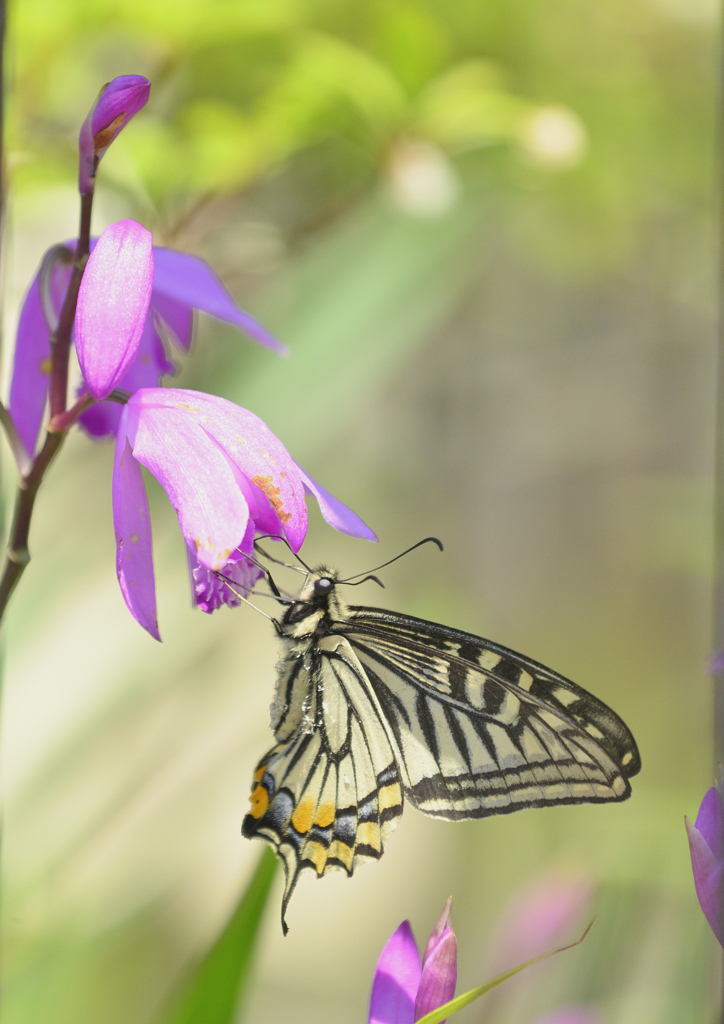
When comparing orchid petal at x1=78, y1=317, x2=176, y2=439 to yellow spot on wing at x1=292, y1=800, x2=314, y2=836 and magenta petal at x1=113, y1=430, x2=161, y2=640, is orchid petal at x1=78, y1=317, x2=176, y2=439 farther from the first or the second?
yellow spot on wing at x1=292, y1=800, x2=314, y2=836

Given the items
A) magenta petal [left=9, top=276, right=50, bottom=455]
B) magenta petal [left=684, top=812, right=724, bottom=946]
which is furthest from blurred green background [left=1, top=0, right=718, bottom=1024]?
magenta petal [left=9, top=276, right=50, bottom=455]

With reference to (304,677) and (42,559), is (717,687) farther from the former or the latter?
(42,559)

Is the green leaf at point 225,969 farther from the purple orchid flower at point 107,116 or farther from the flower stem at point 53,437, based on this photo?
the purple orchid flower at point 107,116

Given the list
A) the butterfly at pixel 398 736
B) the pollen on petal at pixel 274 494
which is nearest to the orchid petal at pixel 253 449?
the pollen on petal at pixel 274 494

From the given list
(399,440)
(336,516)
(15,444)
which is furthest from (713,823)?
(399,440)

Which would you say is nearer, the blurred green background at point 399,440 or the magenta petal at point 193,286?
the magenta petal at point 193,286

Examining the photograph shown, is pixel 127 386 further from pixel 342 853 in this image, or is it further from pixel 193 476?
pixel 342 853

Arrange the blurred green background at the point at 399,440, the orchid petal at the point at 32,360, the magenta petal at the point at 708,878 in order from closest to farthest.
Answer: the magenta petal at the point at 708,878 → the orchid petal at the point at 32,360 → the blurred green background at the point at 399,440
